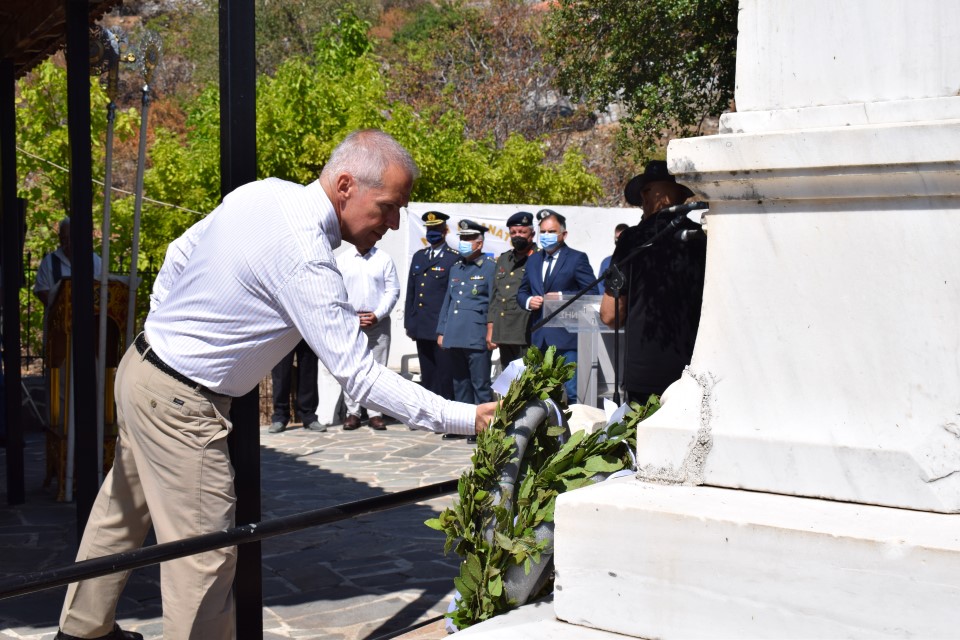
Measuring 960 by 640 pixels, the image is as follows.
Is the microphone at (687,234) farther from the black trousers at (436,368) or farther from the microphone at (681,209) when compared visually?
the black trousers at (436,368)

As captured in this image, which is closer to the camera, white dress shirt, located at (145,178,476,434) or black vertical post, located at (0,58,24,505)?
white dress shirt, located at (145,178,476,434)

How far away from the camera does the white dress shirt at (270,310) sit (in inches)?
118

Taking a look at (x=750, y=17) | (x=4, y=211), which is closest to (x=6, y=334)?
(x=4, y=211)

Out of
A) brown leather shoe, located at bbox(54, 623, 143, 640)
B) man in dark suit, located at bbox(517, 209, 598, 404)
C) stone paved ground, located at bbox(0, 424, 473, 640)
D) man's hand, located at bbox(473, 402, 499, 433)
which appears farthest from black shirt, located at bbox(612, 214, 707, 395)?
man in dark suit, located at bbox(517, 209, 598, 404)

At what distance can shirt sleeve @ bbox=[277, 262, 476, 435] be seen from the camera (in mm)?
2971

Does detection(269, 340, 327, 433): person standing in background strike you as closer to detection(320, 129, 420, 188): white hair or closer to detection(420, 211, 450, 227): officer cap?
detection(420, 211, 450, 227): officer cap

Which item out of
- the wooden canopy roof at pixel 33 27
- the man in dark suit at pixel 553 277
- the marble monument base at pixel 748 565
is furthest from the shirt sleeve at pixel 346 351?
the man in dark suit at pixel 553 277

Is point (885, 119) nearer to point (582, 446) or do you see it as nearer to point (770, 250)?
point (770, 250)

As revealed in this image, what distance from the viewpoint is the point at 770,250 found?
2.04 meters

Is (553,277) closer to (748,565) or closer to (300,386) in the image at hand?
(300,386)

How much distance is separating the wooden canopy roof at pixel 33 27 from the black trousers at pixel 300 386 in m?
3.96

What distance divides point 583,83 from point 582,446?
773cm

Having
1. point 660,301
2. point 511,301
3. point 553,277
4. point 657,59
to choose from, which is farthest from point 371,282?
point 660,301

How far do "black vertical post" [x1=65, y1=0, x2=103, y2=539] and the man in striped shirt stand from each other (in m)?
2.46
